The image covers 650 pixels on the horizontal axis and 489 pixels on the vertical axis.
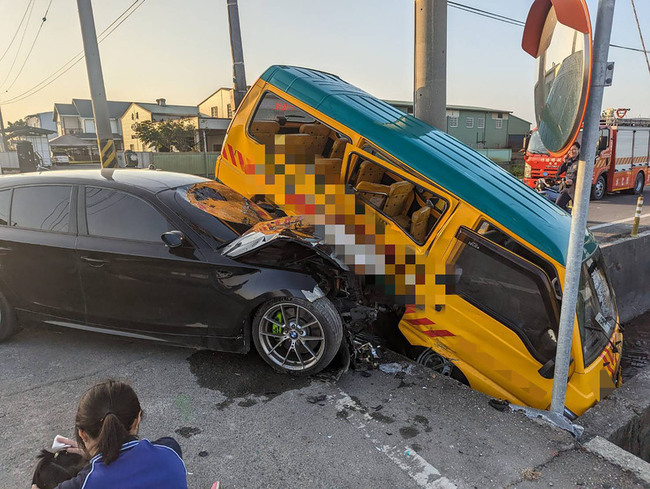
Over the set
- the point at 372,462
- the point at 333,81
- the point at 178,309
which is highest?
the point at 333,81

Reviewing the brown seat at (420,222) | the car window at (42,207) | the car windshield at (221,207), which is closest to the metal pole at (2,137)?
the car window at (42,207)

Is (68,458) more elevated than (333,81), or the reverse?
(333,81)

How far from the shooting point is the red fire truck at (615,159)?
548 inches

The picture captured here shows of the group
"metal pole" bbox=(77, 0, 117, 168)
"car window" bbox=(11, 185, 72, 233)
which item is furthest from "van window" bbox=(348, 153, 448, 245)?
"metal pole" bbox=(77, 0, 117, 168)

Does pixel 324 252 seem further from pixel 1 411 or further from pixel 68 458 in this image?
pixel 1 411

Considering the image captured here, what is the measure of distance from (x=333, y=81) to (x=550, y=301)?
3.29 m

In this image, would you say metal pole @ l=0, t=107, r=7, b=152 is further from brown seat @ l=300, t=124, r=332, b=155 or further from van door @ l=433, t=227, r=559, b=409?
van door @ l=433, t=227, r=559, b=409

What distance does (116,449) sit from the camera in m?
1.54

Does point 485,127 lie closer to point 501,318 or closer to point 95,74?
point 95,74

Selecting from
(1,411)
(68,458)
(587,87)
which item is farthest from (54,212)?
(587,87)

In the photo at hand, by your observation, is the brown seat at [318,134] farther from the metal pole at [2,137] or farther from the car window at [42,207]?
the metal pole at [2,137]

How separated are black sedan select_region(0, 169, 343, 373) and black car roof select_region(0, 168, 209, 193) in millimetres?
17

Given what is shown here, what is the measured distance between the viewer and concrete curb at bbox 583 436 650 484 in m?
2.49

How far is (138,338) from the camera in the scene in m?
3.73
